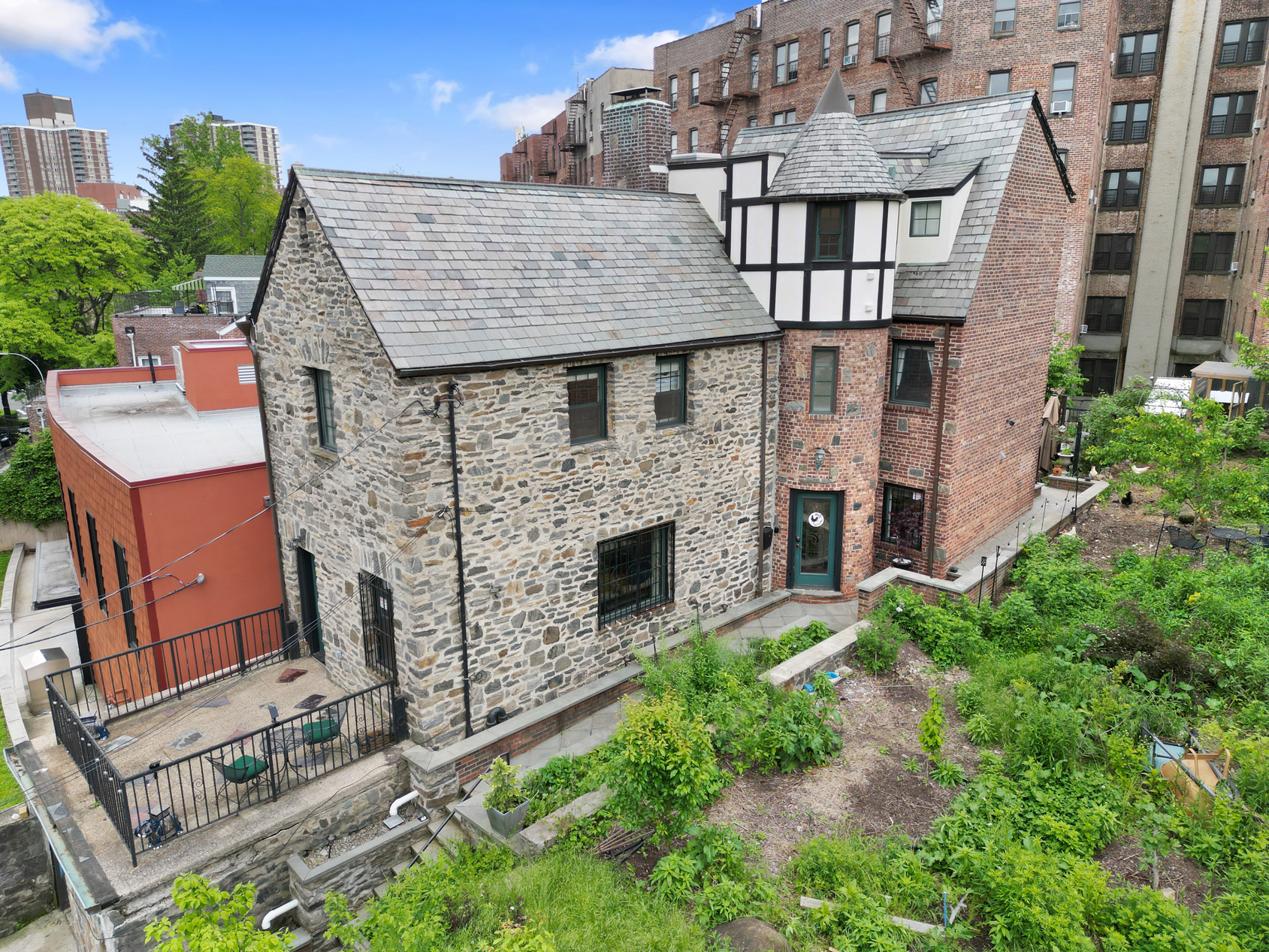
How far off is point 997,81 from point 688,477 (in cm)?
2830

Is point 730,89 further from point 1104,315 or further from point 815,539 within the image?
point 815,539

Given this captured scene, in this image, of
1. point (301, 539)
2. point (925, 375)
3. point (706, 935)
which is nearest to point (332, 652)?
point (301, 539)

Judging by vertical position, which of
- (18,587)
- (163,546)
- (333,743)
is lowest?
(18,587)

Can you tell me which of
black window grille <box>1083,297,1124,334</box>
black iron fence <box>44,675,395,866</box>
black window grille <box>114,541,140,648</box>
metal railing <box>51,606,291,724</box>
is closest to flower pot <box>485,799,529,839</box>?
black iron fence <box>44,675,395,866</box>

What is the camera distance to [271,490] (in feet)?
43.3

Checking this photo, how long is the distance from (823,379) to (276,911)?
11.7 metres

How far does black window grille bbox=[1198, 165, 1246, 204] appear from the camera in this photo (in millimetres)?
34028

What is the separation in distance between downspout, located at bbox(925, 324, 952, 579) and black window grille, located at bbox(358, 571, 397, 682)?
34.3ft

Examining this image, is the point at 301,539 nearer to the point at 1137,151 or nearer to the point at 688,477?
the point at 688,477

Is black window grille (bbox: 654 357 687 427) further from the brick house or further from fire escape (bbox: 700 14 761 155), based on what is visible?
fire escape (bbox: 700 14 761 155)

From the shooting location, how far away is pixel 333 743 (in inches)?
408

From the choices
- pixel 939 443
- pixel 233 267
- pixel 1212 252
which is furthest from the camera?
pixel 233 267

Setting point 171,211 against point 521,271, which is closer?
point 521,271

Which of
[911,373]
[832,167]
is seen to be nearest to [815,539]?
[911,373]
